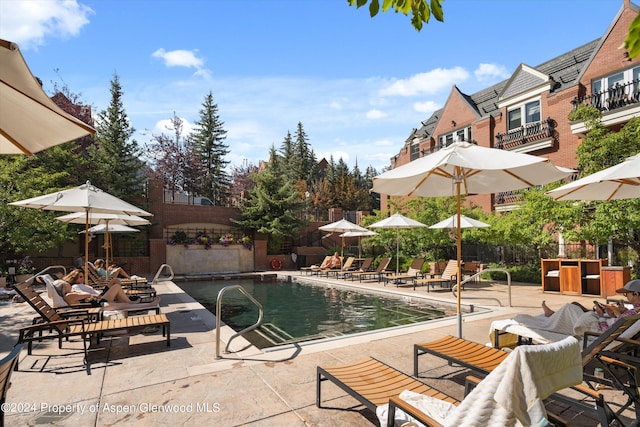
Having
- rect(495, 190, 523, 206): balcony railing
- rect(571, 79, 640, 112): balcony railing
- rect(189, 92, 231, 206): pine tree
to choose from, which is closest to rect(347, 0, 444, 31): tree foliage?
rect(571, 79, 640, 112): balcony railing

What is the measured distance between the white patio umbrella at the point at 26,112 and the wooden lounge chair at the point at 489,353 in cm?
426

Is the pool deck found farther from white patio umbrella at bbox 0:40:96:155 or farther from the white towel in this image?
white patio umbrella at bbox 0:40:96:155

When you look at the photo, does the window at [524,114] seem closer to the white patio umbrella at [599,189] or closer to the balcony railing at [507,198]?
the balcony railing at [507,198]

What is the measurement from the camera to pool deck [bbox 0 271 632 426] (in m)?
3.38

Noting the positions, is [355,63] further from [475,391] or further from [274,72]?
[475,391]

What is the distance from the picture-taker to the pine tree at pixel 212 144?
128 feet

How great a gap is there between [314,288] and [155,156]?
24810mm

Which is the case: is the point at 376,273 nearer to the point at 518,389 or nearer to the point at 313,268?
the point at 313,268

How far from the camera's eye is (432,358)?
4.95 m

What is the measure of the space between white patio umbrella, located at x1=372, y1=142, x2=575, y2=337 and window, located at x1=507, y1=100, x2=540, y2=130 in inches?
704

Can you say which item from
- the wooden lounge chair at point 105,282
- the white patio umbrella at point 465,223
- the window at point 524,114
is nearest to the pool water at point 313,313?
the wooden lounge chair at point 105,282

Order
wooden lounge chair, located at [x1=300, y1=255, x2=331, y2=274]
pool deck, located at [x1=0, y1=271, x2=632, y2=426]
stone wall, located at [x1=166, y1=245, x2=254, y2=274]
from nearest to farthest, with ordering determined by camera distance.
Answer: pool deck, located at [x1=0, y1=271, x2=632, y2=426]
wooden lounge chair, located at [x1=300, y1=255, x2=331, y2=274]
stone wall, located at [x1=166, y1=245, x2=254, y2=274]

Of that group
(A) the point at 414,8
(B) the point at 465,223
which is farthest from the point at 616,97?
(A) the point at 414,8

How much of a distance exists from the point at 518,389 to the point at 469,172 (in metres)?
4.33
